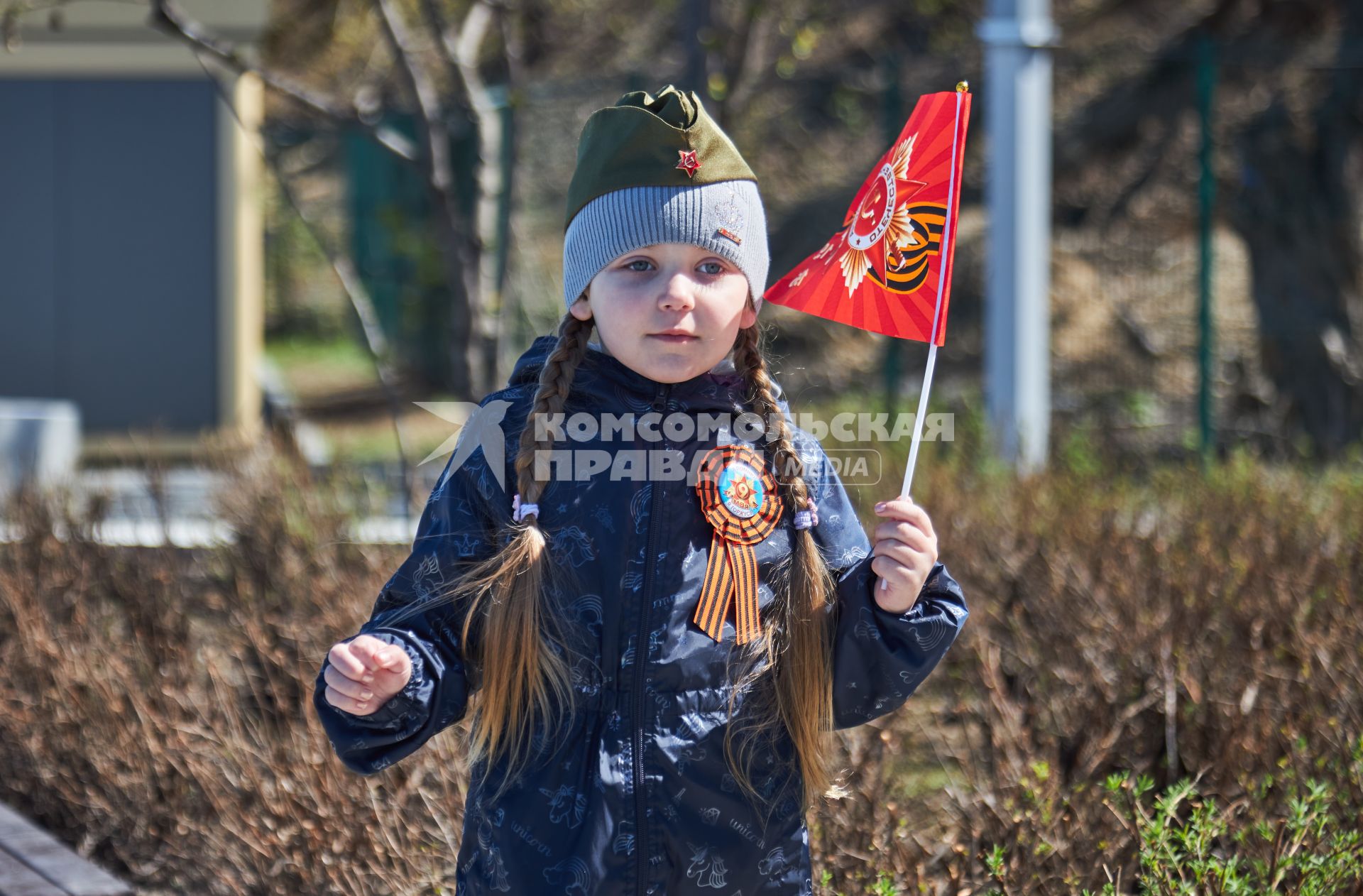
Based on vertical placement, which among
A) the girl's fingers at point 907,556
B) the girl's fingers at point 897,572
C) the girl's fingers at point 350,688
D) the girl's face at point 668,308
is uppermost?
the girl's face at point 668,308

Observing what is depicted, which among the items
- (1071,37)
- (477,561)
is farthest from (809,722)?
(1071,37)

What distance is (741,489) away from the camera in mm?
2027

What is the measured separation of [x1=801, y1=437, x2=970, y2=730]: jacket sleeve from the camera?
192cm

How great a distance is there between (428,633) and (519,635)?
119 mm

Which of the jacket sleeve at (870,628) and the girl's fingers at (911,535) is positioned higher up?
the girl's fingers at (911,535)

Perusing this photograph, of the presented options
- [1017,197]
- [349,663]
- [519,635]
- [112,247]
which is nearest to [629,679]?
[519,635]

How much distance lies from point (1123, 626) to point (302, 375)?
12261 millimetres

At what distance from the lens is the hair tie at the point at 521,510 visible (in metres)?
1.95

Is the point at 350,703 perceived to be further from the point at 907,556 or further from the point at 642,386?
the point at 907,556

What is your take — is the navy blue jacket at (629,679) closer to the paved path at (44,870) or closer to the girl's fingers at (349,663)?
the girl's fingers at (349,663)

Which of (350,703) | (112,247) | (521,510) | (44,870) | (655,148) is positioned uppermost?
(112,247)

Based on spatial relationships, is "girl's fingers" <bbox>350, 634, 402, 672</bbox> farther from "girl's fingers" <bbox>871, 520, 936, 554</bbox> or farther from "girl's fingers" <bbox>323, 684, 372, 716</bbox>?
"girl's fingers" <bbox>871, 520, 936, 554</bbox>

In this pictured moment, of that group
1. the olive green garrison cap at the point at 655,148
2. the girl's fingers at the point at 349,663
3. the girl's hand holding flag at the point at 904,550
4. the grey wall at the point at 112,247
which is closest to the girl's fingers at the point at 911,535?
Result: the girl's hand holding flag at the point at 904,550

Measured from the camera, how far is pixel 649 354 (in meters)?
1.97
